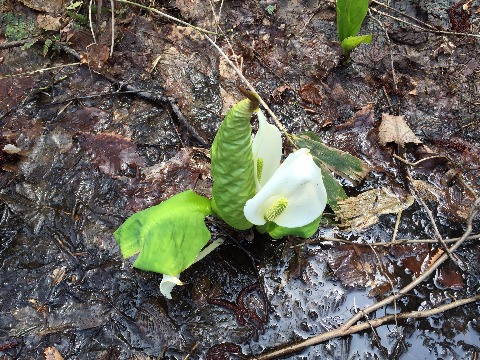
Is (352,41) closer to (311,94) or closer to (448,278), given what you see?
(311,94)

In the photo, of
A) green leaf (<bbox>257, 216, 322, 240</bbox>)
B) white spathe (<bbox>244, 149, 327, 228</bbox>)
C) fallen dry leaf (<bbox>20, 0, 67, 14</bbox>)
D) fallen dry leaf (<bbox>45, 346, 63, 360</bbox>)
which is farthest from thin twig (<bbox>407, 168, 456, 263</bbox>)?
fallen dry leaf (<bbox>20, 0, 67, 14</bbox>)

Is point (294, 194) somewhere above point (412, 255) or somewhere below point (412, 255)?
above

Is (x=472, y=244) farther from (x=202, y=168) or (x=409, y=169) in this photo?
(x=202, y=168)

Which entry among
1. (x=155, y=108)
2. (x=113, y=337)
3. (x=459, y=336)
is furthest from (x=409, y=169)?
(x=113, y=337)

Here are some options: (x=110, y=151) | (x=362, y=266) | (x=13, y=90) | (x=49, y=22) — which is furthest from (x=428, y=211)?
(x=49, y=22)

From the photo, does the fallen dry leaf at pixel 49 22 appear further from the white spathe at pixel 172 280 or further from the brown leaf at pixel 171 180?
the white spathe at pixel 172 280

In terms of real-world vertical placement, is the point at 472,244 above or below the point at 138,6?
below

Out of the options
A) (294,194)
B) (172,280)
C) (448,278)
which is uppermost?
(294,194)
